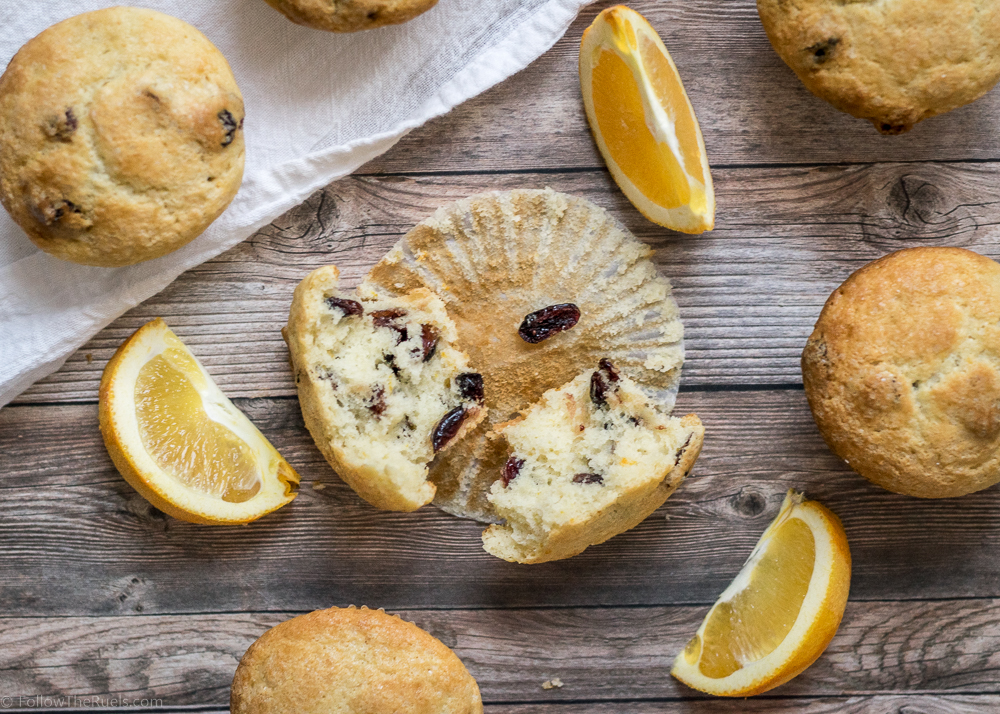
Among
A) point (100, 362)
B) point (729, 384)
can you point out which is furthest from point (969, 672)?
point (100, 362)

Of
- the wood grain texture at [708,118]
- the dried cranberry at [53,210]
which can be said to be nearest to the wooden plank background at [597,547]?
the wood grain texture at [708,118]

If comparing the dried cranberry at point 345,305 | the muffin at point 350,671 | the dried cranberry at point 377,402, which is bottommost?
the muffin at point 350,671

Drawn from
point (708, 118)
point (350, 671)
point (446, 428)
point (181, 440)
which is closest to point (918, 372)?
point (708, 118)

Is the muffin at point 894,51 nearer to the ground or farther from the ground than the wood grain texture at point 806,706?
farther from the ground

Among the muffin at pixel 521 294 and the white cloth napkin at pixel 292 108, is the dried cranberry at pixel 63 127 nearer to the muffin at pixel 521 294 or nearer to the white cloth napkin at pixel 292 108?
the white cloth napkin at pixel 292 108

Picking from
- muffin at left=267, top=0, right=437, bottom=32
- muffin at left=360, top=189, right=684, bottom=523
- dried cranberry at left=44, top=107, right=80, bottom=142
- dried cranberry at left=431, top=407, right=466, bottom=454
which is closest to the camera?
dried cranberry at left=44, top=107, right=80, bottom=142

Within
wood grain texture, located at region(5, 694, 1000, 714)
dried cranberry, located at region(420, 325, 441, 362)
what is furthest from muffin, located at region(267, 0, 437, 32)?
wood grain texture, located at region(5, 694, 1000, 714)

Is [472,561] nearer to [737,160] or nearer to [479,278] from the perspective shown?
[479,278]

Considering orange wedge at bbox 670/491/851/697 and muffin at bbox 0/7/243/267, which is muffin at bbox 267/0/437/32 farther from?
orange wedge at bbox 670/491/851/697
